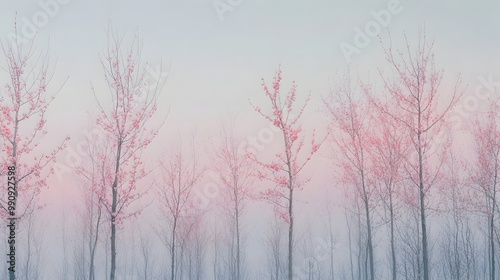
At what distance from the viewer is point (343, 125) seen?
1759 cm

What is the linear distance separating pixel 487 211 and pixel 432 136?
23.1 ft

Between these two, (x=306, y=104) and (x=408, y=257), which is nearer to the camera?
(x=306, y=104)

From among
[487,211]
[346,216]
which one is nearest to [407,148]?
[487,211]

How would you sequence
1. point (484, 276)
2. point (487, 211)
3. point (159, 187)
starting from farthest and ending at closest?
1. point (484, 276)
2. point (159, 187)
3. point (487, 211)

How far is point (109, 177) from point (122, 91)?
257cm

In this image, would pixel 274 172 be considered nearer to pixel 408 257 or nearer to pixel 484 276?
pixel 408 257

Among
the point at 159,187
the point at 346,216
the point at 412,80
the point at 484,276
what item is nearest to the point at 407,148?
the point at 412,80

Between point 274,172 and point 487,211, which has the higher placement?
point 274,172

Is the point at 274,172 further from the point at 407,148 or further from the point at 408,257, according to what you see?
the point at 408,257

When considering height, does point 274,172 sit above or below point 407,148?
below

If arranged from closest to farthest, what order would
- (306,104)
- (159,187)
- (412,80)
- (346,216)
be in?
1. (412,80)
2. (306,104)
3. (159,187)
4. (346,216)

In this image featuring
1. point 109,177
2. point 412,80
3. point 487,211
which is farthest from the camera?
point 487,211

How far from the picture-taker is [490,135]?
61.4ft

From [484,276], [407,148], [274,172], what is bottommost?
[484,276]
